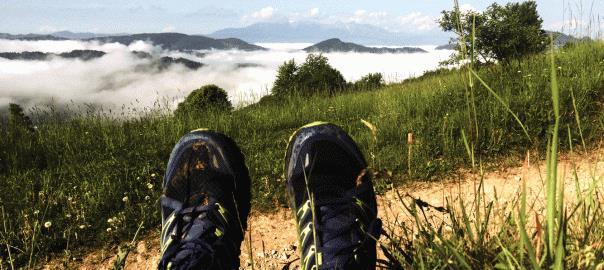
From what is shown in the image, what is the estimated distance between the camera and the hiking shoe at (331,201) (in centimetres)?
213

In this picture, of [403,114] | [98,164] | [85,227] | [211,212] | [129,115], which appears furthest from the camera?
[129,115]

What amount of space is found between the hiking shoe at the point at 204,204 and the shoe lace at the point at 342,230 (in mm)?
486

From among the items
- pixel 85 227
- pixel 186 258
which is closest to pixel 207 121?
pixel 85 227

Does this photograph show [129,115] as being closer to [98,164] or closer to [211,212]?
[98,164]

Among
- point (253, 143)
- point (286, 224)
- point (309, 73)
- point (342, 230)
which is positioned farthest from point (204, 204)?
point (309, 73)

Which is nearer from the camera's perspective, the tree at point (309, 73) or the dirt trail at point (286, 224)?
the dirt trail at point (286, 224)

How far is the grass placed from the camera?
4.30 metres

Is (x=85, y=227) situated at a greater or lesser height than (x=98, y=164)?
lesser

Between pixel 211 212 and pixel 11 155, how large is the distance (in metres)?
4.47

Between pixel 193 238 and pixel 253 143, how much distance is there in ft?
13.5

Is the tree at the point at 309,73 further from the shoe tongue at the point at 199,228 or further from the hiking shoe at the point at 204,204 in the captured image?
the shoe tongue at the point at 199,228

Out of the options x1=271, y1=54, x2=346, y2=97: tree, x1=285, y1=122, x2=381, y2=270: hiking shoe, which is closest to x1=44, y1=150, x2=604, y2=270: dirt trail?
x1=285, y1=122, x2=381, y2=270: hiking shoe

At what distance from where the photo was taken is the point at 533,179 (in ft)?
15.3

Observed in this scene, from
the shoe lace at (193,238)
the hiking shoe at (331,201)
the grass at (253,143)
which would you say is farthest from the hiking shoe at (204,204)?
the grass at (253,143)
